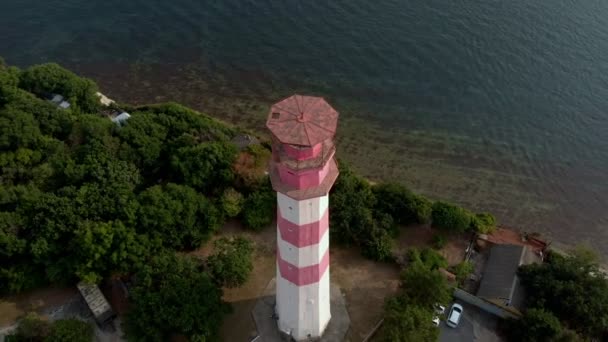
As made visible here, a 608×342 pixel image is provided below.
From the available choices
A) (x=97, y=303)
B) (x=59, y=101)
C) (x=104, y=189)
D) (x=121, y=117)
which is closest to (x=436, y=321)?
(x=97, y=303)

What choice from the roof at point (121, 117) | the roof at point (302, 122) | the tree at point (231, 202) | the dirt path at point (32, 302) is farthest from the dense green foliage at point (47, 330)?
the roof at point (121, 117)

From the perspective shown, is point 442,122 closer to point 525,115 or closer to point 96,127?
point 525,115

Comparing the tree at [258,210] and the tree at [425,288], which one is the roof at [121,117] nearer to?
the tree at [258,210]

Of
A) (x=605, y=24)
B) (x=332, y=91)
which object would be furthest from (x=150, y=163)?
(x=605, y=24)

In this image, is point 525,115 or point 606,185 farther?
point 525,115

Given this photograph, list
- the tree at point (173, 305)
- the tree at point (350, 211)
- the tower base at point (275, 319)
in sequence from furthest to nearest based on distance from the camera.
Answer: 1. the tree at point (350, 211)
2. the tower base at point (275, 319)
3. the tree at point (173, 305)

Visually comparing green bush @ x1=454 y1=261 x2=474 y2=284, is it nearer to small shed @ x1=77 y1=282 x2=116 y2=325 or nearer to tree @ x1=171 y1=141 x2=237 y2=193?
tree @ x1=171 y1=141 x2=237 y2=193

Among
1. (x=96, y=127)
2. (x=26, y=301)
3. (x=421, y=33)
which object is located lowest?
(x=26, y=301)
